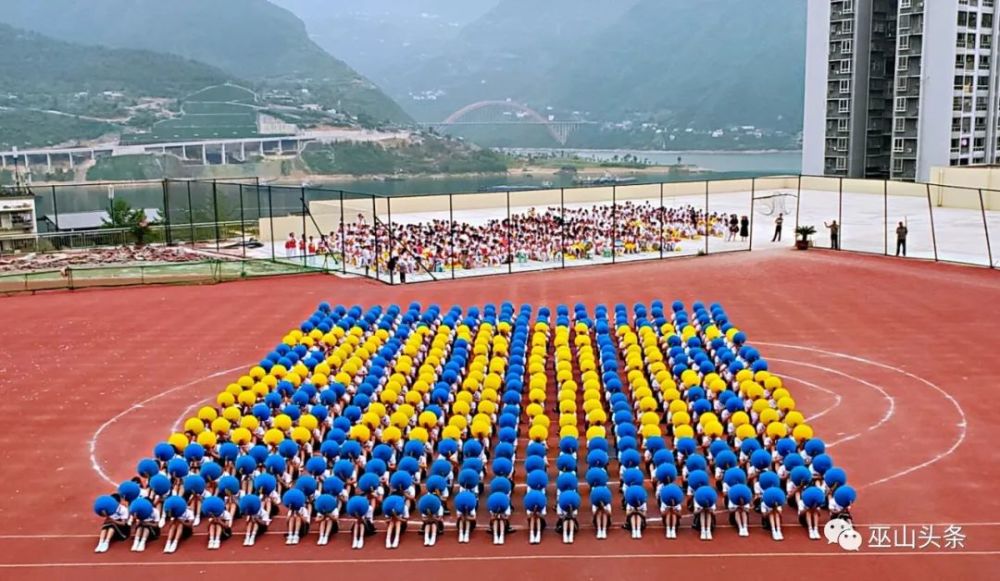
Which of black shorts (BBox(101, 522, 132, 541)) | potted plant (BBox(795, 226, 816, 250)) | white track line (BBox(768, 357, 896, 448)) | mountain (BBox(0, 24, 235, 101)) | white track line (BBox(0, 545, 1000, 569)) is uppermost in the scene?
mountain (BBox(0, 24, 235, 101))

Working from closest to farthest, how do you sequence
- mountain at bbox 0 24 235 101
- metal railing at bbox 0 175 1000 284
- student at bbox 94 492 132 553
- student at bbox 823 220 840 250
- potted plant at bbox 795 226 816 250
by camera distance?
student at bbox 94 492 132 553 → metal railing at bbox 0 175 1000 284 → student at bbox 823 220 840 250 → potted plant at bbox 795 226 816 250 → mountain at bbox 0 24 235 101

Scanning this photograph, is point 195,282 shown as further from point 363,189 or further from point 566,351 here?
point 363,189

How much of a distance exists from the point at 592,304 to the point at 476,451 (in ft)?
48.8

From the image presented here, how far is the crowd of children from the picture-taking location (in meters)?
13.0

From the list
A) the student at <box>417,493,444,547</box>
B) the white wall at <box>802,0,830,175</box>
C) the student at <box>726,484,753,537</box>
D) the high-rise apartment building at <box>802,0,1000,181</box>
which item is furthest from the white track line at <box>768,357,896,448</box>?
the white wall at <box>802,0,830,175</box>

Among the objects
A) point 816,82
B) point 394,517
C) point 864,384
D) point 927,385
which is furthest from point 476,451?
point 816,82

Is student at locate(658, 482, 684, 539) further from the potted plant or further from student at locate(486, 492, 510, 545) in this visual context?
the potted plant

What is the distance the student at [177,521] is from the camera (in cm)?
1286

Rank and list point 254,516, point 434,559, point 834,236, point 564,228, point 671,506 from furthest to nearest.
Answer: point 564,228
point 834,236
point 254,516
point 671,506
point 434,559

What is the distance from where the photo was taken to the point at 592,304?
29062 millimetres

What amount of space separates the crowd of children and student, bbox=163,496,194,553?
0.02m

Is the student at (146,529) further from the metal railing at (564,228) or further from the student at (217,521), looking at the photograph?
the metal railing at (564,228)

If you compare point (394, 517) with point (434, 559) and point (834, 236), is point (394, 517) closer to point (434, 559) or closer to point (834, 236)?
point (434, 559)

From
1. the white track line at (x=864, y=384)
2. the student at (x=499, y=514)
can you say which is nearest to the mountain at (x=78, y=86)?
the white track line at (x=864, y=384)
